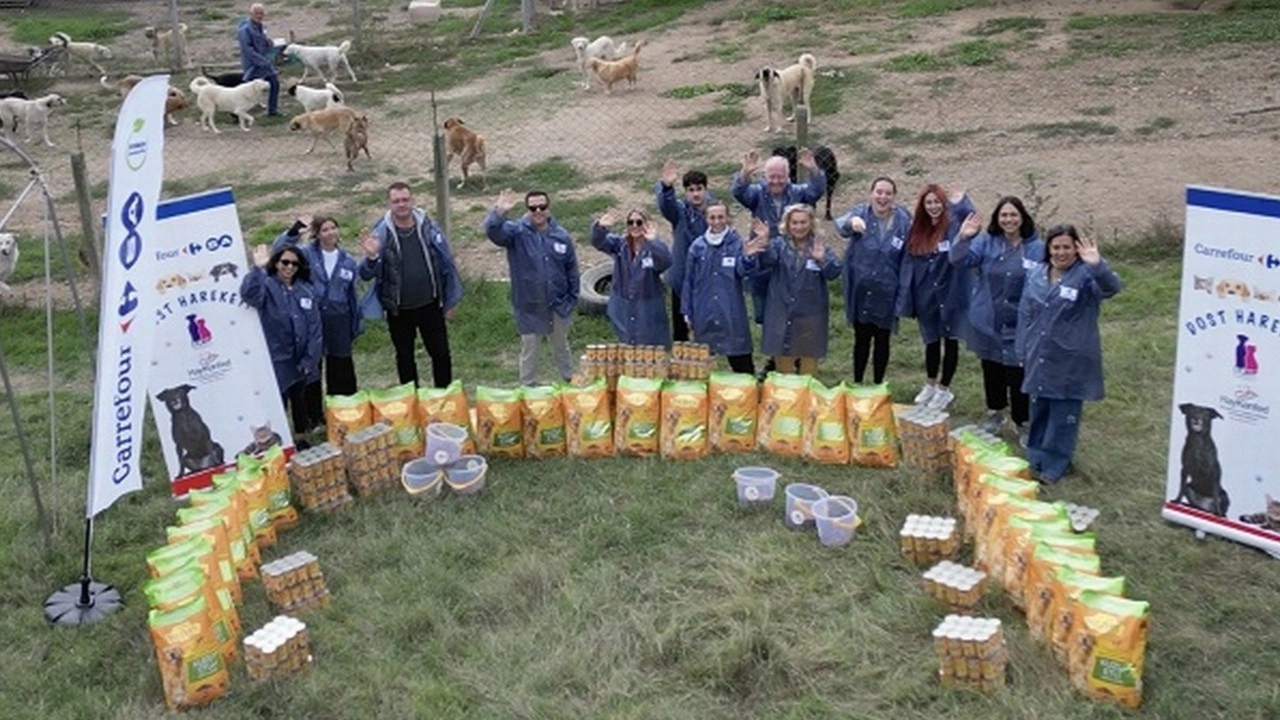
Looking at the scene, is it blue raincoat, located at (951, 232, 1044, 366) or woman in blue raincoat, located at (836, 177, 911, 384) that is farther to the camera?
woman in blue raincoat, located at (836, 177, 911, 384)

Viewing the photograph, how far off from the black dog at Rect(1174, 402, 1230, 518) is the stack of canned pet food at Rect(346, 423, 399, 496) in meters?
4.40

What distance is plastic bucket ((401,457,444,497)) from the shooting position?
7.79 m

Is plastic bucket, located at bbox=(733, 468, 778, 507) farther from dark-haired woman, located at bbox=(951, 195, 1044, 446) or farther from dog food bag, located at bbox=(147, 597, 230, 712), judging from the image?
dog food bag, located at bbox=(147, 597, 230, 712)

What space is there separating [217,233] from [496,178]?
24.2ft

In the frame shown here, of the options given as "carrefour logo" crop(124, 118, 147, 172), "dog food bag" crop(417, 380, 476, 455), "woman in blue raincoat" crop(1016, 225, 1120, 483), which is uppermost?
"carrefour logo" crop(124, 118, 147, 172)

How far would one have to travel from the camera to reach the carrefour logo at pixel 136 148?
253 inches

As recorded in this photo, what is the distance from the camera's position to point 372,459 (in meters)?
7.83

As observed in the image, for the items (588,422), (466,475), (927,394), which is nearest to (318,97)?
(588,422)

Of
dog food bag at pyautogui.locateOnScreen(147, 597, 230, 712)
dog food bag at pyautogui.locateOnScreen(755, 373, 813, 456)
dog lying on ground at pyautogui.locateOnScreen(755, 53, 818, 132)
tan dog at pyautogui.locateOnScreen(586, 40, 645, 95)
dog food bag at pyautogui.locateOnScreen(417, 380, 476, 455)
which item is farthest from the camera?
tan dog at pyautogui.locateOnScreen(586, 40, 645, 95)

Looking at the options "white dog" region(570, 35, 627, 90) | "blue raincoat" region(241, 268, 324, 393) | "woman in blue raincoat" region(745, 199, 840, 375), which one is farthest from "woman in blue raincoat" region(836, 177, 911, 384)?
"white dog" region(570, 35, 627, 90)

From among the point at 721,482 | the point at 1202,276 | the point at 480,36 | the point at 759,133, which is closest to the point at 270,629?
the point at 721,482

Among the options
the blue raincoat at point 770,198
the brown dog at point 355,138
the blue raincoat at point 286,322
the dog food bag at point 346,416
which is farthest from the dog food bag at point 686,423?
the brown dog at point 355,138

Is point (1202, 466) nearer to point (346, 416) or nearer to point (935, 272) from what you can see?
point (935, 272)

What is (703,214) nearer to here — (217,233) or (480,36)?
(217,233)
